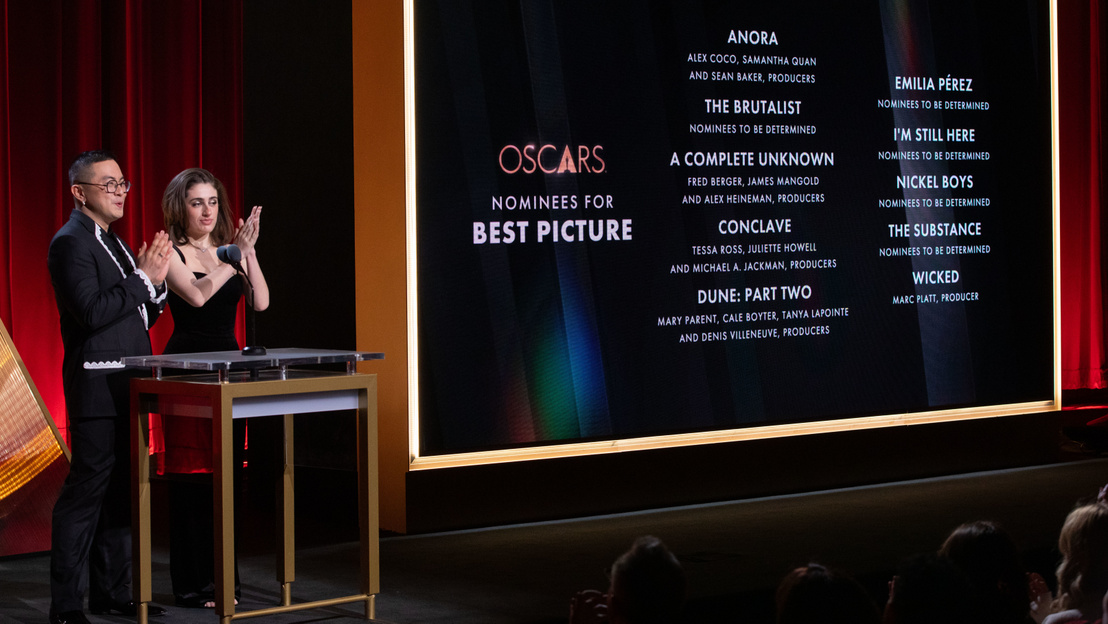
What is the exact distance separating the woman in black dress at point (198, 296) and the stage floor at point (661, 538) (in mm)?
141

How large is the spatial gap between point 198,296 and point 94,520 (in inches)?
27.4

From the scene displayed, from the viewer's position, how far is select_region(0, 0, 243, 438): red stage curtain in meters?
6.04

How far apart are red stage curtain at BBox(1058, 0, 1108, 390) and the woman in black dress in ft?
20.9

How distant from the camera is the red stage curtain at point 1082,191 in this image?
8.57 meters

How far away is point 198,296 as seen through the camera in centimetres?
381

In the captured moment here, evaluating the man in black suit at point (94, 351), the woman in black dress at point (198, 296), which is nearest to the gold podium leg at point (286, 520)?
the woman in black dress at point (198, 296)

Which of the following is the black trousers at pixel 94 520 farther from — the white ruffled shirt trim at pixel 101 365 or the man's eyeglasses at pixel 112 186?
the man's eyeglasses at pixel 112 186

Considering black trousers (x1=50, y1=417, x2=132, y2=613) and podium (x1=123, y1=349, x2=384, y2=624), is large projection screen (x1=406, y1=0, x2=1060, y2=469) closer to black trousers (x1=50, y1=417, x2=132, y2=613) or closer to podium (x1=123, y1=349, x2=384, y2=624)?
podium (x1=123, y1=349, x2=384, y2=624)

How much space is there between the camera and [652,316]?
5316mm

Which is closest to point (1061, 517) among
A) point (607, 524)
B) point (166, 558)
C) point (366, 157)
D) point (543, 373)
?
point (607, 524)

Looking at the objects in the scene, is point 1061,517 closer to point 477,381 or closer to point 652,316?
point 652,316

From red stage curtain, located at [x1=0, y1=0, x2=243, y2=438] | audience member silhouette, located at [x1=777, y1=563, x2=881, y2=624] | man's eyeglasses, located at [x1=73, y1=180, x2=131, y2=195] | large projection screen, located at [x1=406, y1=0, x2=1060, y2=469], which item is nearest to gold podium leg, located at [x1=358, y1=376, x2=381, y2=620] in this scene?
man's eyeglasses, located at [x1=73, y1=180, x2=131, y2=195]

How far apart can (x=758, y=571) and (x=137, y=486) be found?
194cm

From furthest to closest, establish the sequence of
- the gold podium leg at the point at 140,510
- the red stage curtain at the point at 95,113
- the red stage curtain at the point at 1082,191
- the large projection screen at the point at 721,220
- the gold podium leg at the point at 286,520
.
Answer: the red stage curtain at the point at 1082,191
the red stage curtain at the point at 95,113
the large projection screen at the point at 721,220
the gold podium leg at the point at 286,520
the gold podium leg at the point at 140,510
